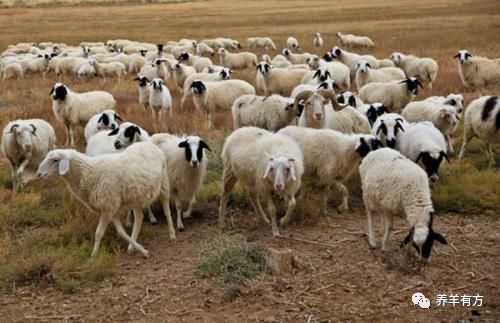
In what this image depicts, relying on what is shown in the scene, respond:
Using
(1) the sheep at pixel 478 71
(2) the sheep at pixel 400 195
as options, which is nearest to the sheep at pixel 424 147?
(2) the sheep at pixel 400 195

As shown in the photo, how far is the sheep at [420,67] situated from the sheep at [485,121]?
25.4 feet

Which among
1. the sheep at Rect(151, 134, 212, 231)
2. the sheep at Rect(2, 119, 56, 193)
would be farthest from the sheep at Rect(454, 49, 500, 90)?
the sheep at Rect(2, 119, 56, 193)

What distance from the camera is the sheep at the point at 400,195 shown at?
683cm

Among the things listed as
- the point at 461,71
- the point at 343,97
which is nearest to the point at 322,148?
the point at 343,97

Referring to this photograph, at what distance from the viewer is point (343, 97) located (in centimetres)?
1259

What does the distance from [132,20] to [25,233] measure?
175 ft

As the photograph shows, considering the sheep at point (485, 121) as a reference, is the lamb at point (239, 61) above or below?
below

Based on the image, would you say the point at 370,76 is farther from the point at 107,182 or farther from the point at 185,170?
the point at 107,182

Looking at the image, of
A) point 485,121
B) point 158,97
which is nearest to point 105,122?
point 158,97

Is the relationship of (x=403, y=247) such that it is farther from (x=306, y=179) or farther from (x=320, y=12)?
(x=320, y=12)

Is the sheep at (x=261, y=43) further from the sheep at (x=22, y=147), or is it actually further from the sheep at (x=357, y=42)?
the sheep at (x=22, y=147)

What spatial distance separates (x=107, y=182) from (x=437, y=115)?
6.94m

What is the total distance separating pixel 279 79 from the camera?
704 inches

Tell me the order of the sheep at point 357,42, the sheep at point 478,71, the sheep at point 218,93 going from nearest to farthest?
1. the sheep at point 218,93
2. the sheep at point 478,71
3. the sheep at point 357,42
